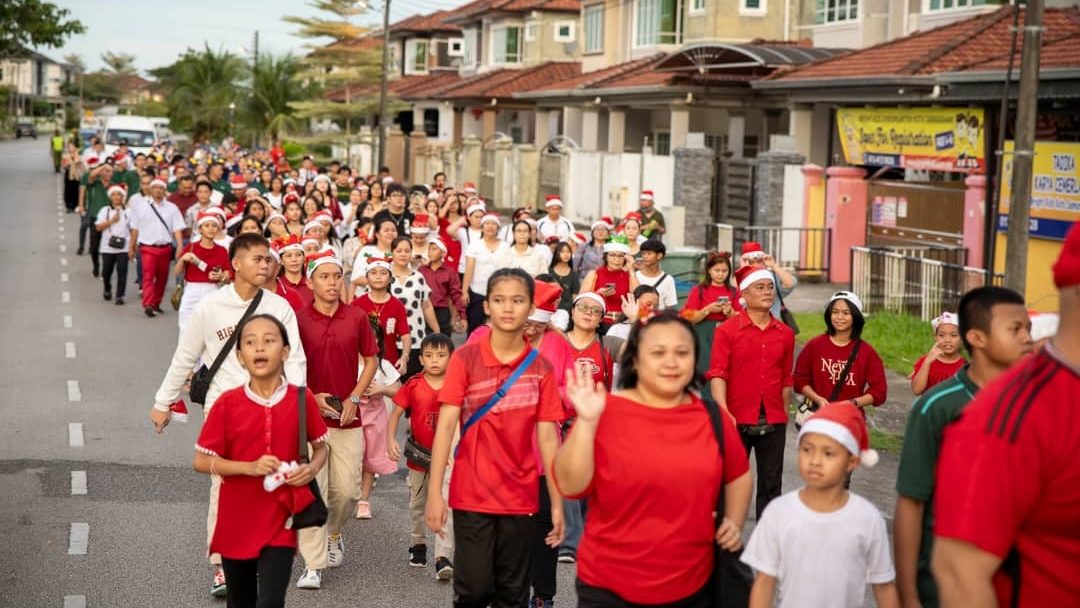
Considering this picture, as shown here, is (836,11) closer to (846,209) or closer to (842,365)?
(846,209)

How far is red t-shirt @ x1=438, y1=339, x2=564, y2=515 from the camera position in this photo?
657 centimetres

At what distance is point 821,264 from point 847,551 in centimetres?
2152

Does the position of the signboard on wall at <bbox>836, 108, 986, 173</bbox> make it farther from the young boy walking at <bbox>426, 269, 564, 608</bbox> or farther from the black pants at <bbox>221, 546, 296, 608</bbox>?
the black pants at <bbox>221, 546, 296, 608</bbox>

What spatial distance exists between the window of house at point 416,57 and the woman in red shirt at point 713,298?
6450 centimetres

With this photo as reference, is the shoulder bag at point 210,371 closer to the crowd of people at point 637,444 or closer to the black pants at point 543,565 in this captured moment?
the crowd of people at point 637,444

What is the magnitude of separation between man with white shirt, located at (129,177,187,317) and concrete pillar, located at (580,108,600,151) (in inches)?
959

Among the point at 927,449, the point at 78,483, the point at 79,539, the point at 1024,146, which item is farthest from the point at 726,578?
the point at 1024,146

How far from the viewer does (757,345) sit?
893cm

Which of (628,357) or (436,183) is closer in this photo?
(628,357)

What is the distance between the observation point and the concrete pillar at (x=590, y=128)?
44531 millimetres

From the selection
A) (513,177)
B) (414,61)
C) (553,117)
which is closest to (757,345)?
(513,177)

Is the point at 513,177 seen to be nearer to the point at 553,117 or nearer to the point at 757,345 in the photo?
the point at 553,117

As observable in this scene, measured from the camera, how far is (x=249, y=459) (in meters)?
A: 6.43

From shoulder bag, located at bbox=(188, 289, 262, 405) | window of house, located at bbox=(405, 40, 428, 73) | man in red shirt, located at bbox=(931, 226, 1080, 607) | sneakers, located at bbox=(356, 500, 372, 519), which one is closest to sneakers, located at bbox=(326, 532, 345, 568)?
sneakers, located at bbox=(356, 500, 372, 519)
